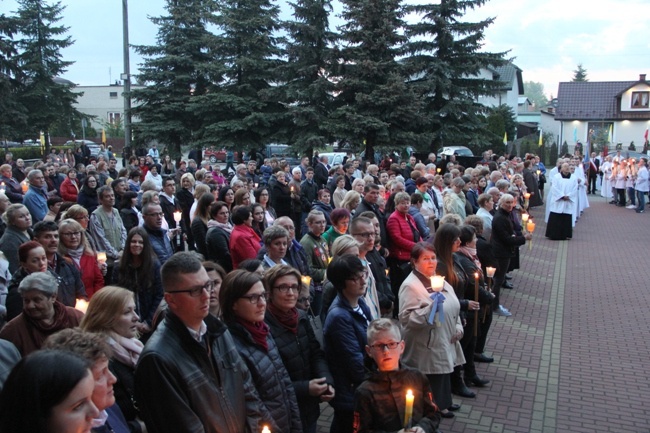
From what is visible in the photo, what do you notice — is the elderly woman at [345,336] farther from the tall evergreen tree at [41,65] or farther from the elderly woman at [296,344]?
the tall evergreen tree at [41,65]

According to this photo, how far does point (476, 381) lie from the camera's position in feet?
23.6

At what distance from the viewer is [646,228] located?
20.2m

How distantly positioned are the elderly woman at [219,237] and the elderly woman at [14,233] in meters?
2.16

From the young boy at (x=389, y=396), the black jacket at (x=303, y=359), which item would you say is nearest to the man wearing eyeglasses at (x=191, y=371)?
the black jacket at (x=303, y=359)

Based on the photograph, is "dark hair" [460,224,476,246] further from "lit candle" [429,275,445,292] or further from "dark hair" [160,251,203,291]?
"dark hair" [160,251,203,291]

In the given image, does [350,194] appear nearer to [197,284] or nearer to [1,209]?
[1,209]

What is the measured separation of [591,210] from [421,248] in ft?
71.3

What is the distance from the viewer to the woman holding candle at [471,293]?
692 centimetres

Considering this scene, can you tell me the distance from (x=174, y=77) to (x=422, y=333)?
25974 millimetres

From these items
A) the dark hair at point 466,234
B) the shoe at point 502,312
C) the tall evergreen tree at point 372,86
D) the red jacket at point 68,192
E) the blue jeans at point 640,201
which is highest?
the tall evergreen tree at point 372,86

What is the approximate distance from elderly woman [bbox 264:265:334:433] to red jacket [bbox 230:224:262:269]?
2.91m

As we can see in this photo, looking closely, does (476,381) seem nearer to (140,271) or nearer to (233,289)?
(140,271)

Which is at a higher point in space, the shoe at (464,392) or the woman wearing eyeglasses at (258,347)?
the woman wearing eyeglasses at (258,347)

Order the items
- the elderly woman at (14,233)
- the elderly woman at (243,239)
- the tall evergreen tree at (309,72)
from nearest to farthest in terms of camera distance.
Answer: the elderly woman at (14,233)
the elderly woman at (243,239)
the tall evergreen tree at (309,72)
